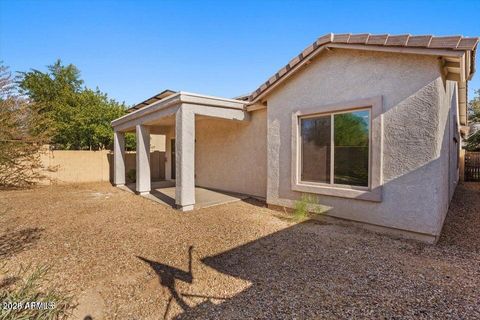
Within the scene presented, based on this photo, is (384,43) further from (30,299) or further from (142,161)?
(142,161)

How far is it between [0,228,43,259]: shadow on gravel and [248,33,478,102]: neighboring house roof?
24.7ft

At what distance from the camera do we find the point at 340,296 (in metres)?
3.24

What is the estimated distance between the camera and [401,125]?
17.8 ft

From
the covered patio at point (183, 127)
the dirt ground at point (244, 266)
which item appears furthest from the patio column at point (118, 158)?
the dirt ground at point (244, 266)

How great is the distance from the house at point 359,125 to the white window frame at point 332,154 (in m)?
0.02

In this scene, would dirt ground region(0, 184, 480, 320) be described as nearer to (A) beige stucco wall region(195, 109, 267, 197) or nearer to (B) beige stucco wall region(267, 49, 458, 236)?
(B) beige stucco wall region(267, 49, 458, 236)

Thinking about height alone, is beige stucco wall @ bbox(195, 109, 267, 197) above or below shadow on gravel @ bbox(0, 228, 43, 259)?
above

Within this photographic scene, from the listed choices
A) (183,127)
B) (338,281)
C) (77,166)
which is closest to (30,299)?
(338,281)

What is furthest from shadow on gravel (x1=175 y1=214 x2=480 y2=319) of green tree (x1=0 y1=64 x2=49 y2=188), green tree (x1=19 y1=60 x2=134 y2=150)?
green tree (x1=19 y1=60 x2=134 y2=150)

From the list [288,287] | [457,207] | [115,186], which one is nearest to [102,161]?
[115,186]

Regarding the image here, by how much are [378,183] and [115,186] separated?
13.5 m

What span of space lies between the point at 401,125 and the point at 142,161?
32.4 feet

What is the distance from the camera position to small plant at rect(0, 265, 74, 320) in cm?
265

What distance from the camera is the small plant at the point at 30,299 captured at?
2653mm
